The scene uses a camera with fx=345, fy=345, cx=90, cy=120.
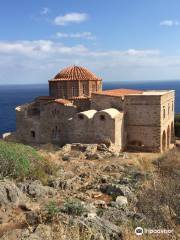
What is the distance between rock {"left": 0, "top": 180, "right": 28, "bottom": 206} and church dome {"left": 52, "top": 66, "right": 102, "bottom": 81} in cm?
1874

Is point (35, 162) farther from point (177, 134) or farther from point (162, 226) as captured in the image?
point (177, 134)

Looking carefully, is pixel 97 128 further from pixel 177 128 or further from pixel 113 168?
pixel 177 128

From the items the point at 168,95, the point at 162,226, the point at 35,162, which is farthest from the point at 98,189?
the point at 168,95

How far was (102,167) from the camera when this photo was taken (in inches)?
774

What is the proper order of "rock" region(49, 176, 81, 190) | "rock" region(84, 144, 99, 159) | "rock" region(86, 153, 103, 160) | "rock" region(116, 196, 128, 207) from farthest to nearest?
1. "rock" region(84, 144, 99, 159)
2. "rock" region(86, 153, 103, 160)
3. "rock" region(49, 176, 81, 190)
4. "rock" region(116, 196, 128, 207)

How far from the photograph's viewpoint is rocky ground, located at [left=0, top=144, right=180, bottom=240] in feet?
27.6

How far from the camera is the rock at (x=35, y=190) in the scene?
1313 centimetres

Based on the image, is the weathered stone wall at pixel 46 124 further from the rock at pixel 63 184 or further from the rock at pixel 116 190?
the rock at pixel 116 190

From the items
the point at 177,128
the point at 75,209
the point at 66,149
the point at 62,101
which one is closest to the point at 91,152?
the point at 66,149

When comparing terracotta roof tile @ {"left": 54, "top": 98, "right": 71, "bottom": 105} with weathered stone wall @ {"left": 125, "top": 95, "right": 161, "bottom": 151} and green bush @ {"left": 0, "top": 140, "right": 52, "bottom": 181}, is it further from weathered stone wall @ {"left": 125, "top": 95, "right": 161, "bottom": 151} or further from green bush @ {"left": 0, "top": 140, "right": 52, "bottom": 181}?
green bush @ {"left": 0, "top": 140, "right": 52, "bottom": 181}

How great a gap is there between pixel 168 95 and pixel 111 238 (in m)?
22.0

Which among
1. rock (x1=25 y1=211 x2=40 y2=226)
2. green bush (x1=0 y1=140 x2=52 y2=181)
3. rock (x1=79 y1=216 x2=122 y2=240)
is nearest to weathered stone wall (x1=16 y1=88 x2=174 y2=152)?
green bush (x1=0 y1=140 x2=52 y2=181)

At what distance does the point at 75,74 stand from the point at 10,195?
19.9 m

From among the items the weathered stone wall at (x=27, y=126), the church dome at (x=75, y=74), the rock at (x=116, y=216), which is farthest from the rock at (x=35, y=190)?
the church dome at (x=75, y=74)
